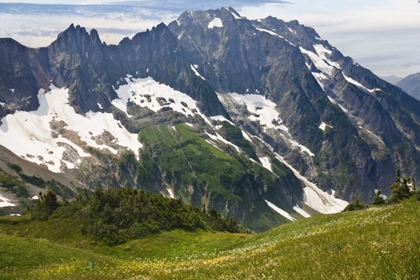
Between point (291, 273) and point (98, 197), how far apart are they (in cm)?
6169

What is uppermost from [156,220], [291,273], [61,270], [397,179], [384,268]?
[384,268]

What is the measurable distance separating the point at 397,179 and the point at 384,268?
216 ft

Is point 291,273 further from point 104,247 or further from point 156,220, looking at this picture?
point 156,220

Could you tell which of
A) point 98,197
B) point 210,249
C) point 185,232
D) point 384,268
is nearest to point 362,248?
point 384,268

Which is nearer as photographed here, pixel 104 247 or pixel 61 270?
pixel 61 270

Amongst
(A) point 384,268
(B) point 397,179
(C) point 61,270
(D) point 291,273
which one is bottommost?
(B) point 397,179

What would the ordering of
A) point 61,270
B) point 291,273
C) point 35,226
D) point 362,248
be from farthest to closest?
point 35,226 < point 61,270 < point 362,248 < point 291,273

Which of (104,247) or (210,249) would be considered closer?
(210,249)

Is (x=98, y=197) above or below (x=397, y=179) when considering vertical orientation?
below

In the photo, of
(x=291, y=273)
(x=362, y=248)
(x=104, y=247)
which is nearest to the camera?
(x=291, y=273)

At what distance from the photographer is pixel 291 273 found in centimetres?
1075

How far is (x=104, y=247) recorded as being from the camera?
59.0 metres


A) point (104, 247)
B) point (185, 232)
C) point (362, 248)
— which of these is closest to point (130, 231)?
point (104, 247)

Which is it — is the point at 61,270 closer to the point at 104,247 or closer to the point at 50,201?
the point at 104,247
